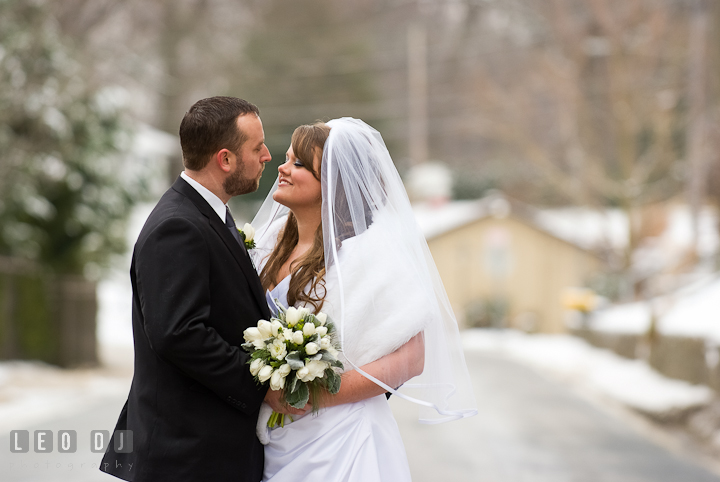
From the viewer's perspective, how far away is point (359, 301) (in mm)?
3287

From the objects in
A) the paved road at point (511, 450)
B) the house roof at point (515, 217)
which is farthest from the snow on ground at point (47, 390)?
the house roof at point (515, 217)

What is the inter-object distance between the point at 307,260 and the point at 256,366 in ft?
2.20

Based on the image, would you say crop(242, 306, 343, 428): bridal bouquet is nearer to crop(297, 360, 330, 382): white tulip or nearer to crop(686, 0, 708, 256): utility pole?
crop(297, 360, 330, 382): white tulip

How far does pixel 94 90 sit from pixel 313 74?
98.2 ft

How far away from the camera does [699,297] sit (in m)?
15.4

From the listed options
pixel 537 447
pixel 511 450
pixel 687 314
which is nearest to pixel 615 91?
pixel 687 314

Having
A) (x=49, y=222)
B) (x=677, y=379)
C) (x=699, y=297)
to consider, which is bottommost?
(x=677, y=379)

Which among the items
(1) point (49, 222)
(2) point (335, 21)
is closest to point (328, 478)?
(1) point (49, 222)

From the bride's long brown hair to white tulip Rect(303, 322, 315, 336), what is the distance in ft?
0.80

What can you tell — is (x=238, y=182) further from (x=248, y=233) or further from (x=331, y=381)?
(x=331, y=381)

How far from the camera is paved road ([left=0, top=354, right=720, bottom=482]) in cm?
830

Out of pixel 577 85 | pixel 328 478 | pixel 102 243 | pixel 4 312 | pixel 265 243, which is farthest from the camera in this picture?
pixel 577 85

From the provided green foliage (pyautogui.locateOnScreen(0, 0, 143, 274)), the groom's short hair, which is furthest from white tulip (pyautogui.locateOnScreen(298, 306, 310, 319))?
green foliage (pyautogui.locateOnScreen(0, 0, 143, 274))

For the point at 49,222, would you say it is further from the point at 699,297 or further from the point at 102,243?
the point at 699,297
